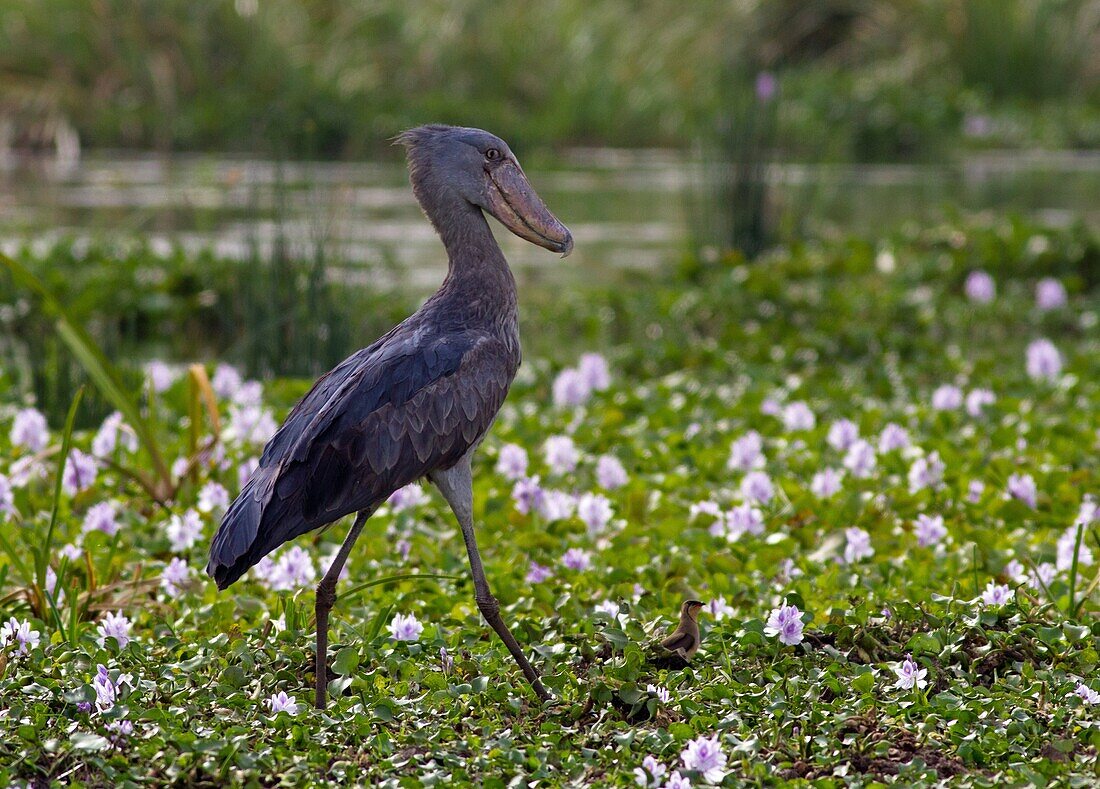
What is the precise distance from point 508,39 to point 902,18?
5.41m

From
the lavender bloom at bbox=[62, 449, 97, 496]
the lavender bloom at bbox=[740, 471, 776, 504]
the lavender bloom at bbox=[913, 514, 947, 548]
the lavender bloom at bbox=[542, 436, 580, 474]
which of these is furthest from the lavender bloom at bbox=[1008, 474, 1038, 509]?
the lavender bloom at bbox=[62, 449, 97, 496]

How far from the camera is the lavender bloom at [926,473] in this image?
4.80 metres

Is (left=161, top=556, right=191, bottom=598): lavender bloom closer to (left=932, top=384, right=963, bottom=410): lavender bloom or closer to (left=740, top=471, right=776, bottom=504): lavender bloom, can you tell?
(left=740, top=471, right=776, bottom=504): lavender bloom

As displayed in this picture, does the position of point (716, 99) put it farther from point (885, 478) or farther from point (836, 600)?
point (836, 600)

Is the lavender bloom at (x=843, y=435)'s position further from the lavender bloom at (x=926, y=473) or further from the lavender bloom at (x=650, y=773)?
the lavender bloom at (x=650, y=773)

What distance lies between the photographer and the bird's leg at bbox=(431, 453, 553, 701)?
3.33 meters

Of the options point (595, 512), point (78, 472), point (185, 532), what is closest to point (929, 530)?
point (595, 512)

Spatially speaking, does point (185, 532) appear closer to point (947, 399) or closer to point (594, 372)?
point (594, 372)

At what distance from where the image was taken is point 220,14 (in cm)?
1569

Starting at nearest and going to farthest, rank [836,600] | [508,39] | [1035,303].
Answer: [836,600]
[1035,303]
[508,39]

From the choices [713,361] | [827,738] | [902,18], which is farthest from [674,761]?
[902,18]

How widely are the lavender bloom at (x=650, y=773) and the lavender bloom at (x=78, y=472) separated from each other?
8.14 feet

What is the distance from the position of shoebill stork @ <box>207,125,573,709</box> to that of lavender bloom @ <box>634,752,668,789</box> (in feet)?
1.60

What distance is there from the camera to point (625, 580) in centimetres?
417
